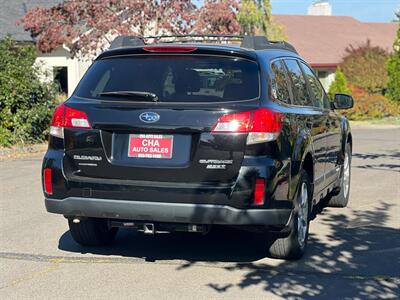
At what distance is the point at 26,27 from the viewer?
23312 millimetres

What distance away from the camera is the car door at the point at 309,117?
22.9ft

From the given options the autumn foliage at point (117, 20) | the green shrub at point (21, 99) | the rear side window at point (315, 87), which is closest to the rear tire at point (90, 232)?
the rear side window at point (315, 87)

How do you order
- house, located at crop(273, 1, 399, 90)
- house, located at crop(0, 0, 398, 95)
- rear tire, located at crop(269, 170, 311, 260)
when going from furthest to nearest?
house, located at crop(273, 1, 399, 90) < house, located at crop(0, 0, 398, 95) < rear tire, located at crop(269, 170, 311, 260)

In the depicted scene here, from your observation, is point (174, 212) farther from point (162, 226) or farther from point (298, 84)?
point (298, 84)

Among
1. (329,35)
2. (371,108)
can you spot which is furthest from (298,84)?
(329,35)

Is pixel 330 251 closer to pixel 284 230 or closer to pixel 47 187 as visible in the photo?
pixel 284 230

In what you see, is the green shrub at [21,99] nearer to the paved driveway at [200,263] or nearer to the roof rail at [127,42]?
the paved driveway at [200,263]

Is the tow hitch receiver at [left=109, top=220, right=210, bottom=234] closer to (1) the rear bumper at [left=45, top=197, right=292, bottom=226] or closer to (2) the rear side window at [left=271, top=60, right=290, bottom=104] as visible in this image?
(1) the rear bumper at [left=45, top=197, right=292, bottom=226]

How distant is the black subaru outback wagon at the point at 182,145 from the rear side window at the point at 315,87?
1.47 m

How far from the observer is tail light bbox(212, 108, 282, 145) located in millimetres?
5742

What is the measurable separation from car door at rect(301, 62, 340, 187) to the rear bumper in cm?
219

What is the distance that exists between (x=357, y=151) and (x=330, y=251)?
34.3 ft

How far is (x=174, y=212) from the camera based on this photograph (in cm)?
578

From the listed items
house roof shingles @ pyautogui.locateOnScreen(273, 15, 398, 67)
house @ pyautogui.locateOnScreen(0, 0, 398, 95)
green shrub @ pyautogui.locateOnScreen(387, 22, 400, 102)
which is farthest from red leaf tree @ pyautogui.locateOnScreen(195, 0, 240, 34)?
house roof shingles @ pyautogui.locateOnScreen(273, 15, 398, 67)
